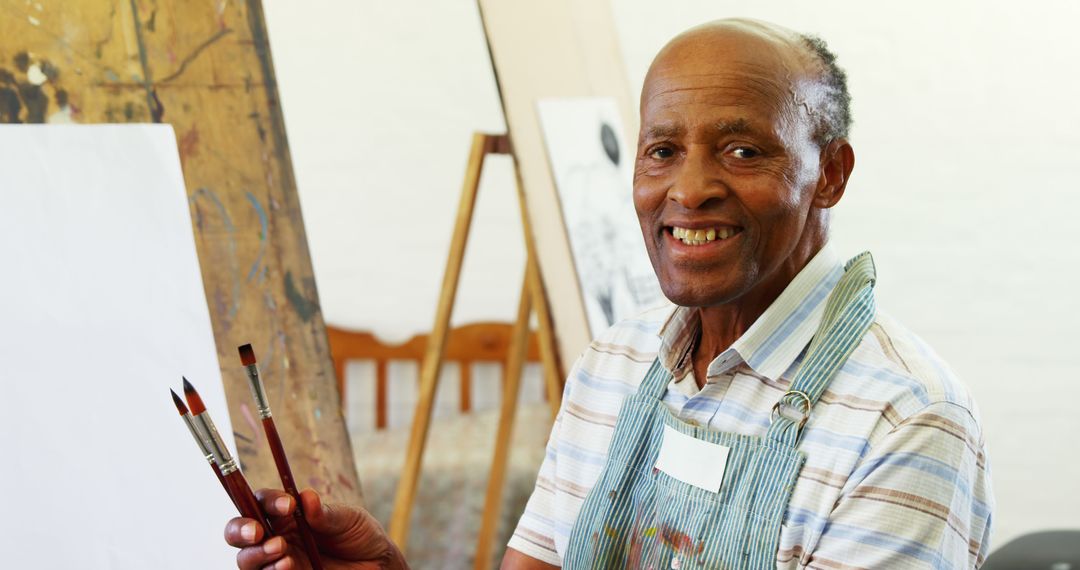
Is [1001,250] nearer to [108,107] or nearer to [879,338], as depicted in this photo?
[879,338]

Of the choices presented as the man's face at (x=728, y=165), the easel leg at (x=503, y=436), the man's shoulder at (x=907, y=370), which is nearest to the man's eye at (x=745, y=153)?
the man's face at (x=728, y=165)

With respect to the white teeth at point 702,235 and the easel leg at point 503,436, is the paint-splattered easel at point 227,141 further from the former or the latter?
the easel leg at point 503,436

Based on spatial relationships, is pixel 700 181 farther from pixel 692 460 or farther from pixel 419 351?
pixel 419 351

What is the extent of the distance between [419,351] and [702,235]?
9.60 feet

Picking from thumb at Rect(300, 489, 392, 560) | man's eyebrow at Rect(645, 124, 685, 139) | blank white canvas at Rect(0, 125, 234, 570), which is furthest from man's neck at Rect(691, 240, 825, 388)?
blank white canvas at Rect(0, 125, 234, 570)

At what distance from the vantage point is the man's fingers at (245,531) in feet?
3.98

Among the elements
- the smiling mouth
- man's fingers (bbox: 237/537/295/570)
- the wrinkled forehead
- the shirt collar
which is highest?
the wrinkled forehead

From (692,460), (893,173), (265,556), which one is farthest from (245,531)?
(893,173)

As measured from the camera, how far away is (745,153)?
1342 millimetres

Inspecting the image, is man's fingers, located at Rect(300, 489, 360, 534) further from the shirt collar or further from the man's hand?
the shirt collar

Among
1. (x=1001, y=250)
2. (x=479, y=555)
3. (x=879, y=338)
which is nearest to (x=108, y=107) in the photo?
(x=879, y=338)

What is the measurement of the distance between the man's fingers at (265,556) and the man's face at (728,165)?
21.8 inches

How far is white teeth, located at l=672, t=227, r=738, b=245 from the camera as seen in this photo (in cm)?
135

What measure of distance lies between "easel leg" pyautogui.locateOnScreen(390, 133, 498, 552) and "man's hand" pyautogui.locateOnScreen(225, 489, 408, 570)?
1.12 m
